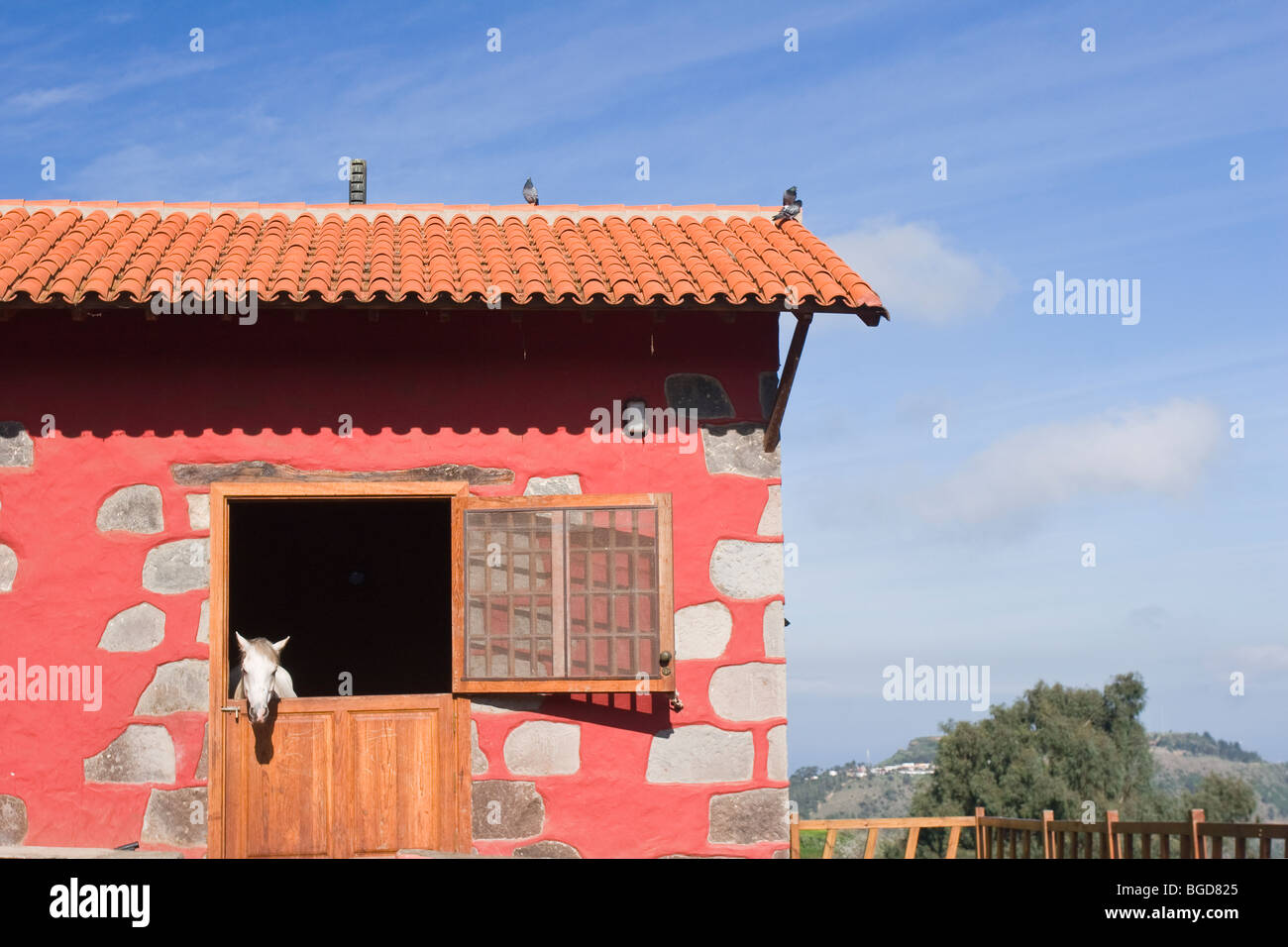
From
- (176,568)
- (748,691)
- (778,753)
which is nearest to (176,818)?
(176,568)

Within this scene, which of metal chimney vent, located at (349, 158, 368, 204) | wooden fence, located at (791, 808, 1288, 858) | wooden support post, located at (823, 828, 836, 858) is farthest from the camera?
wooden support post, located at (823, 828, 836, 858)

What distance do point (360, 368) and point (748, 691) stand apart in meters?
3.04

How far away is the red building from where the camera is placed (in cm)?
735

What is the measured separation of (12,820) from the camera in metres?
7.27

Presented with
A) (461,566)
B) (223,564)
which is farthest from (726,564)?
(223,564)

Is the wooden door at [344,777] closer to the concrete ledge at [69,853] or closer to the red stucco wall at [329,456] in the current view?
the red stucco wall at [329,456]

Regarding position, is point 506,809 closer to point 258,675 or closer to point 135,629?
point 258,675

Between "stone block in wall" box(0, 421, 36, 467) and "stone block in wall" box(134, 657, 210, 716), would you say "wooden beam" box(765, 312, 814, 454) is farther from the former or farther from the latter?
"stone block in wall" box(0, 421, 36, 467)

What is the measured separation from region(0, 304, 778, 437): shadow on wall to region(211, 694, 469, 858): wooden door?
5.53ft

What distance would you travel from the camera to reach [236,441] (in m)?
7.61

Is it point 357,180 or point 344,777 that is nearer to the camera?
point 344,777

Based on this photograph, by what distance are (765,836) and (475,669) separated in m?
1.95

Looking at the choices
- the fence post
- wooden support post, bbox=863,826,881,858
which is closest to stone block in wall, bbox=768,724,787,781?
the fence post

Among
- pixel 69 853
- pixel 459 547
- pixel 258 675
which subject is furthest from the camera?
pixel 459 547
